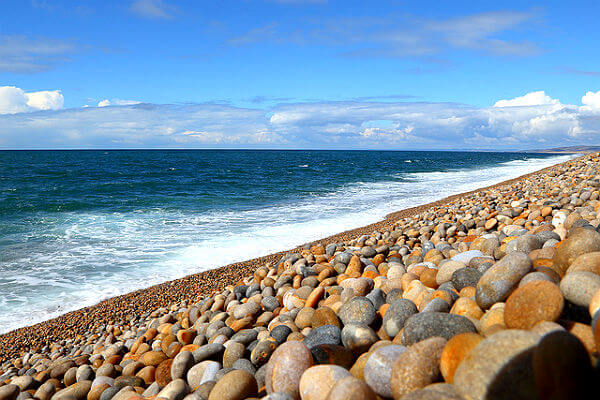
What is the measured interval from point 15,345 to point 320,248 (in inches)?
187

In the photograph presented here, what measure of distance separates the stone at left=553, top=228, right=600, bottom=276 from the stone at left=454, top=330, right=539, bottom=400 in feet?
Answer: 5.00

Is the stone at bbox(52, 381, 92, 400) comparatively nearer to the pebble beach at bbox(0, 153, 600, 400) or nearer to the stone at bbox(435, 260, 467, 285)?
the pebble beach at bbox(0, 153, 600, 400)

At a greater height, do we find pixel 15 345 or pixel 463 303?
pixel 463 303

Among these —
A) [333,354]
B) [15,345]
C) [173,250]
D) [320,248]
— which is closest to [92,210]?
[173,250]

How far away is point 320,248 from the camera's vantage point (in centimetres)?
659

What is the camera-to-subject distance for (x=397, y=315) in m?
2.96

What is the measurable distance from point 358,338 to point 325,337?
0.91ft

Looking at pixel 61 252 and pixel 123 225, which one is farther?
pixel 123 225

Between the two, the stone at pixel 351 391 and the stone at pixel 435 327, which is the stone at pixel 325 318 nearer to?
the stone at pixel 435 327

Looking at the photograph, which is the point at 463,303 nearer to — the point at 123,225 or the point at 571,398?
the point at 571,398

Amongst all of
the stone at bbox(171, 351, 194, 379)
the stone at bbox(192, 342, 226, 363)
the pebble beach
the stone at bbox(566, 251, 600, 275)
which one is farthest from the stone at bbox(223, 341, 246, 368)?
the stone at bbox(566, 251, 600, 275)

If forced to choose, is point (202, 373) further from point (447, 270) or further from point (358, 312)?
point (447, 270)

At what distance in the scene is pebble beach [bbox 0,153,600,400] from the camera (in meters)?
1.75

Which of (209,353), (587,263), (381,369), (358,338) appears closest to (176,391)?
(209,353)
